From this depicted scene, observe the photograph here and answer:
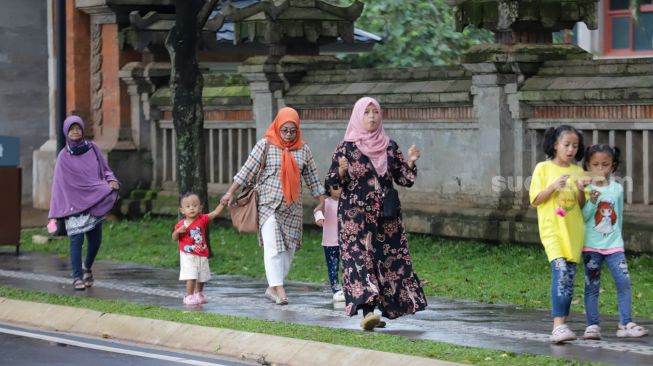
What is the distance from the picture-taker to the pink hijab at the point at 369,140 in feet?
36.5

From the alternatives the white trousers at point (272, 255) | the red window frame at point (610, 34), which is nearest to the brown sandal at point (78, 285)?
the white trousers at point (272, 255)

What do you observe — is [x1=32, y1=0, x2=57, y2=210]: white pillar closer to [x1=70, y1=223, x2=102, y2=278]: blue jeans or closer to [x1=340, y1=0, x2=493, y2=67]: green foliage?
[x1=70, y1=223, x2=102, y2=278]: blue jeans

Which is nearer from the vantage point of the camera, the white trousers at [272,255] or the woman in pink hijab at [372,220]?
the woman in pink hijab at [372,220]

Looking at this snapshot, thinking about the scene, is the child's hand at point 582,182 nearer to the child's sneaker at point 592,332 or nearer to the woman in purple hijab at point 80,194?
the child's sneaker at point 592,332

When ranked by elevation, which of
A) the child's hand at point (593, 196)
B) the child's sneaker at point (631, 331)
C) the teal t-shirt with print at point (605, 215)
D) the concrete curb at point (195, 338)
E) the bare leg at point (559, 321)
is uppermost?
the child's hand at point (593, 196)

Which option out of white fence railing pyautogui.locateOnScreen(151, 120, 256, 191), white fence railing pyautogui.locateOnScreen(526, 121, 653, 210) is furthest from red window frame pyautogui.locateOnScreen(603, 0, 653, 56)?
white fence railing pyautogui.locateOnScreen(526, 121, 653, 210)

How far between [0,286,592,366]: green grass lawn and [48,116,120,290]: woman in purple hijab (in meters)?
1.05

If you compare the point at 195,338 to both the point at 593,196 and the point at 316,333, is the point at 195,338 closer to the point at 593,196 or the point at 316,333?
the point at 316,333

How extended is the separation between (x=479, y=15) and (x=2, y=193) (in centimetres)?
614

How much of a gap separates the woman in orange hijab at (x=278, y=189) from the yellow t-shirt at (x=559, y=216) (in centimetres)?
307

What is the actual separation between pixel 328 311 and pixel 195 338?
164cm

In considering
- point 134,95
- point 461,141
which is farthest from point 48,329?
point 134,95

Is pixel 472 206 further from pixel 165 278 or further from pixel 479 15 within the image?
pixel 165 278

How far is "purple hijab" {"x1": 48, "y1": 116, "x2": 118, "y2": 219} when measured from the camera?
575 inches
